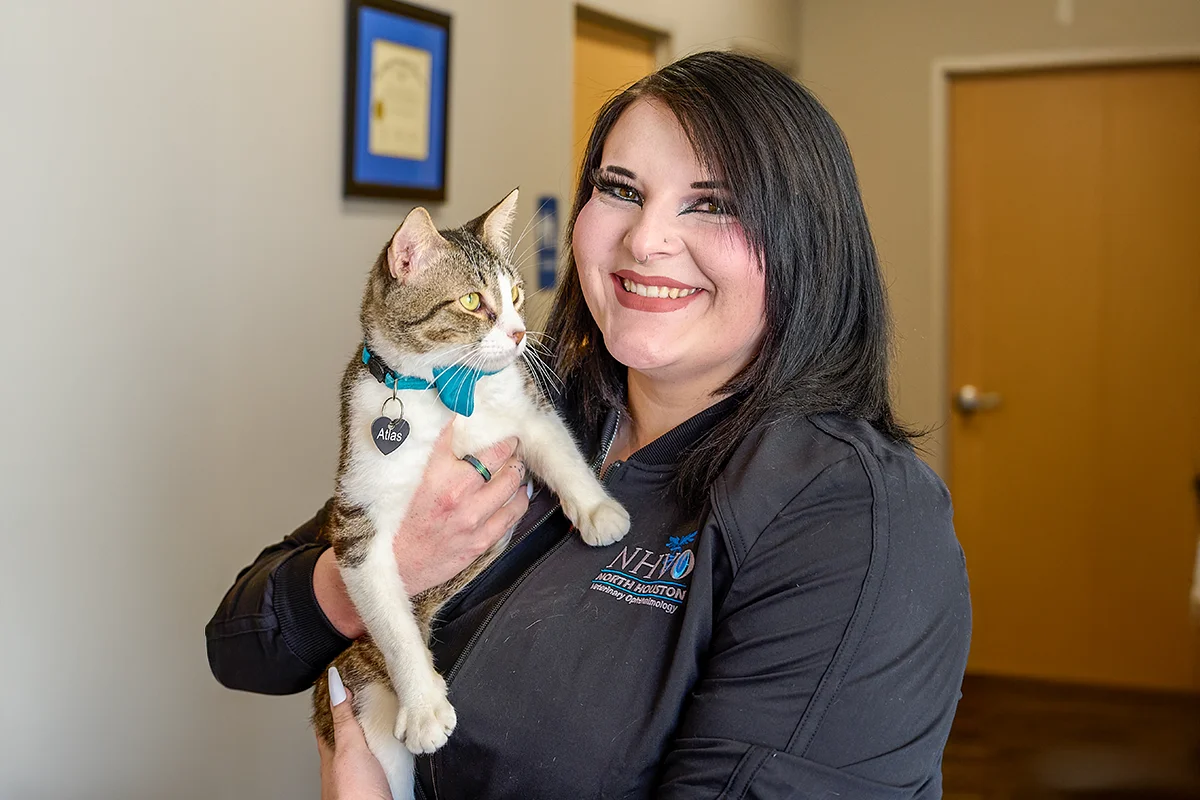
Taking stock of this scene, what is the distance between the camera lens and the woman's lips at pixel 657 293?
1.28m

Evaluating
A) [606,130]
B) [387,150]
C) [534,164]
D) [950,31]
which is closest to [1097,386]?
[950,31]

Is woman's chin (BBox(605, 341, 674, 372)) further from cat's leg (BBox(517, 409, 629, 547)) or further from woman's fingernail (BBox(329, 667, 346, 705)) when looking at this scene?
woman's fingernail (BBox(329, 667, 346, 705))

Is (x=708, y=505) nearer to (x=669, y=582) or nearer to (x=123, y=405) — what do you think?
(x=669, y=582)

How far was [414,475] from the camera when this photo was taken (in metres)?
1.43

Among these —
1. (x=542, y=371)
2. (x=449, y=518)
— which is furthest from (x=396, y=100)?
(x=449, y=518)

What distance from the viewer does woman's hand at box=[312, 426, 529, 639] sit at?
1.40 metres

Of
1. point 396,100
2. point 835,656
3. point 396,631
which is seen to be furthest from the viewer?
point 396,100

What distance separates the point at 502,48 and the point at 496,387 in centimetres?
206

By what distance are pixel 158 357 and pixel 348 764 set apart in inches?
46.2

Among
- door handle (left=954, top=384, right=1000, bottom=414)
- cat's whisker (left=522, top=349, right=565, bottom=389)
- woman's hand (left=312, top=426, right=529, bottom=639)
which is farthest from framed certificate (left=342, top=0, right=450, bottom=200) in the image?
door handle (left=954, top=384, right=1000, bottom=414)

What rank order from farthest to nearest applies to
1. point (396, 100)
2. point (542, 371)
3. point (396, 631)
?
point (396, 100), point (542, 371), point (396, 631)

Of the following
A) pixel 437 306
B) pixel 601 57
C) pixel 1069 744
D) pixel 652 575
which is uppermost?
pixel 601 57

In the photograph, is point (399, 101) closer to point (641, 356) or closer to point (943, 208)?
point (641, 356)

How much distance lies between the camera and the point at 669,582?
3.80 feet
